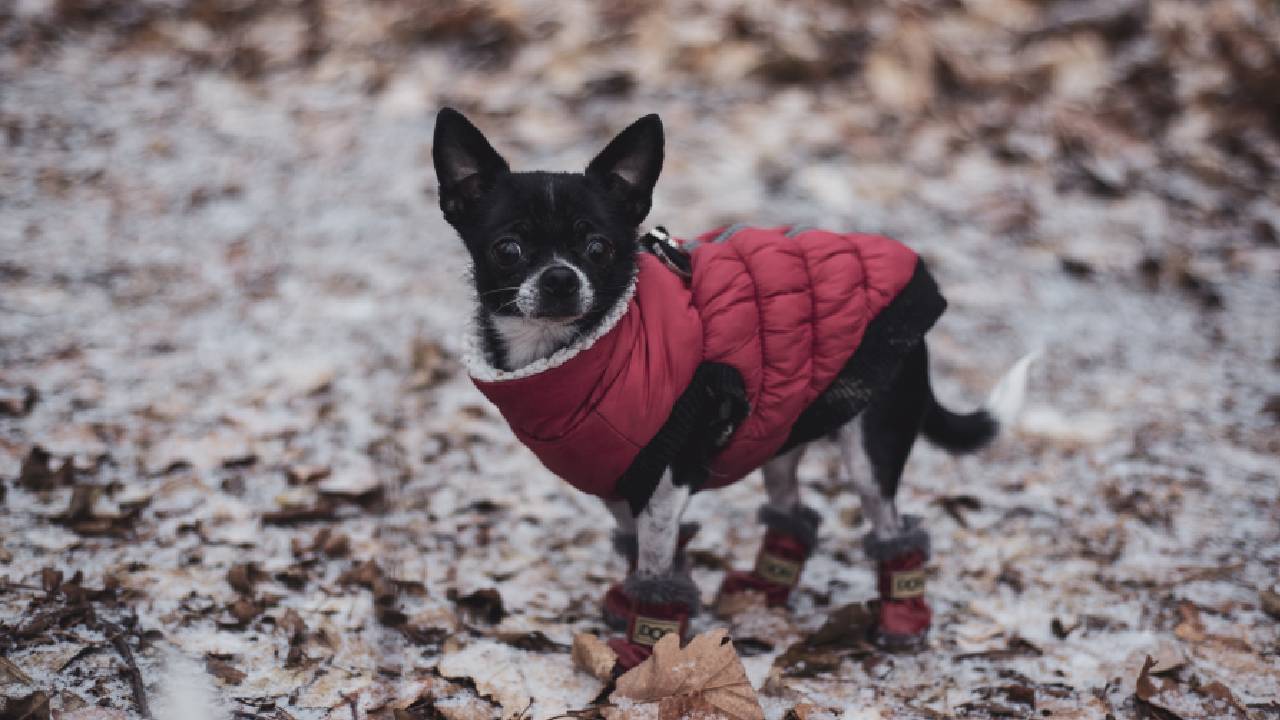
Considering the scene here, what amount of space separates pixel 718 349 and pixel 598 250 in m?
0.42

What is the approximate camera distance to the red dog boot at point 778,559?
3.30 meters

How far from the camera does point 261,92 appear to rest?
6961 millimetres

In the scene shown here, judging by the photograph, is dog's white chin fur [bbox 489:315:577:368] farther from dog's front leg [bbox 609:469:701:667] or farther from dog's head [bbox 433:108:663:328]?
dog's front leg [bbox 609:469:701:667]

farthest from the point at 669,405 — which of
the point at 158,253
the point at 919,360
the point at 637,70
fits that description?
the point at 637,70

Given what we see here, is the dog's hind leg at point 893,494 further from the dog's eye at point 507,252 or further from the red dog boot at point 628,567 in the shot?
the dog's eye at point 507,252

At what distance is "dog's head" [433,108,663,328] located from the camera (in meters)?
2.56

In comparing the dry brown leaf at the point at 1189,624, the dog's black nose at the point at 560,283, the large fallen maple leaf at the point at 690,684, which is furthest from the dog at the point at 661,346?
the dry brown leaf at the point at 1189,624

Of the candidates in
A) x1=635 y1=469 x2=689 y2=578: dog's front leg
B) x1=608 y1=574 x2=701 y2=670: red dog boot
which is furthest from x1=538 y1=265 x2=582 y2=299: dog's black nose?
x1=608 y1=574 x2=701 y2=670: red dog boot

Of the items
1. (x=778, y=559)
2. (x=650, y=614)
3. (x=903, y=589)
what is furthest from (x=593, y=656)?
(x=903, y=589)

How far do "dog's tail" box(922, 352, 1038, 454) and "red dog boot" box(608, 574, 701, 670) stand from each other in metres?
1.05

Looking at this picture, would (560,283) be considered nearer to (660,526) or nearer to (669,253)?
(669,253)

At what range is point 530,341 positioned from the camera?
106 inches

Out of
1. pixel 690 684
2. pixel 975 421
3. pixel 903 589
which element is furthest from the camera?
pixel 975 421

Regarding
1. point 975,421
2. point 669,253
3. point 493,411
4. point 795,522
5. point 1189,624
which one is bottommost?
point 1189,624
